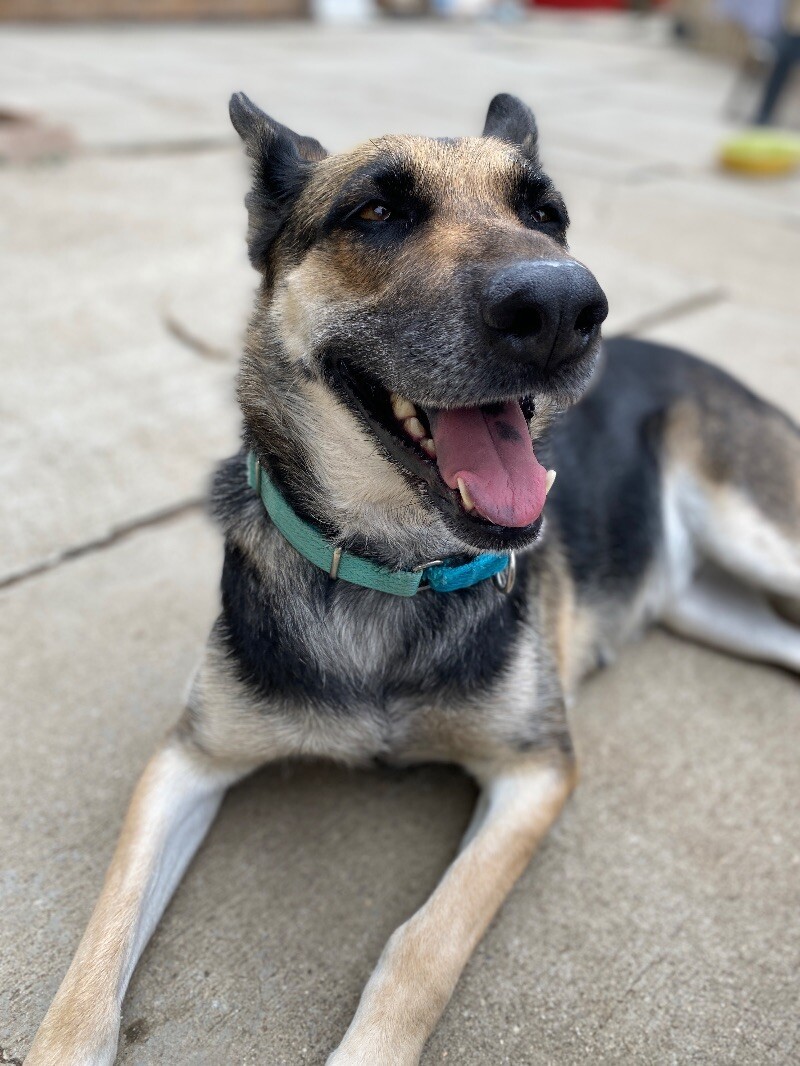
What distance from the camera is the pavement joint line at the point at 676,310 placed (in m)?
5.66

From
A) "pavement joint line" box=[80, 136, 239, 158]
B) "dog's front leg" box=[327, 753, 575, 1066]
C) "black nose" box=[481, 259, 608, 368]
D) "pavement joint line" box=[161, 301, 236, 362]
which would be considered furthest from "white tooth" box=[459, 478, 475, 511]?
"pavement joint line" box=[80, 136, 239, 158]

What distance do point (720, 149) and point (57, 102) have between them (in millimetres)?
6830

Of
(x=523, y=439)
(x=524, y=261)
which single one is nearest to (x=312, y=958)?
(x=523, y=439)

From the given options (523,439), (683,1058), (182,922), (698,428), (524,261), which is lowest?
(182,922)

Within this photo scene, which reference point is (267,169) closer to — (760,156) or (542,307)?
(542,307)

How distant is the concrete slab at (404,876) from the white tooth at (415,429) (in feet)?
3.74

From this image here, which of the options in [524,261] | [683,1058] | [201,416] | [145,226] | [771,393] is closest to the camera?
[524,261]

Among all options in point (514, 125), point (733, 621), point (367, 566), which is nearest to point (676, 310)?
point (733, 621)

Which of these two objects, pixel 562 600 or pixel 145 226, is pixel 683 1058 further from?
pixel 145 226

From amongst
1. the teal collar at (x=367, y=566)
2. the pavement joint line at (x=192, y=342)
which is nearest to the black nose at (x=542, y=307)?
the teal collar at (x=367, y=566)

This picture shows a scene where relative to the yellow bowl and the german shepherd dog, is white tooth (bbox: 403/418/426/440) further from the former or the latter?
the yellow bowl

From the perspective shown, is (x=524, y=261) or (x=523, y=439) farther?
(x=523, y=439)

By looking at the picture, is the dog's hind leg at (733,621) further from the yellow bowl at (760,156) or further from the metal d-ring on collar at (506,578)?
the yellow bowl at (760,156)

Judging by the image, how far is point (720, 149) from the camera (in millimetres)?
9688
